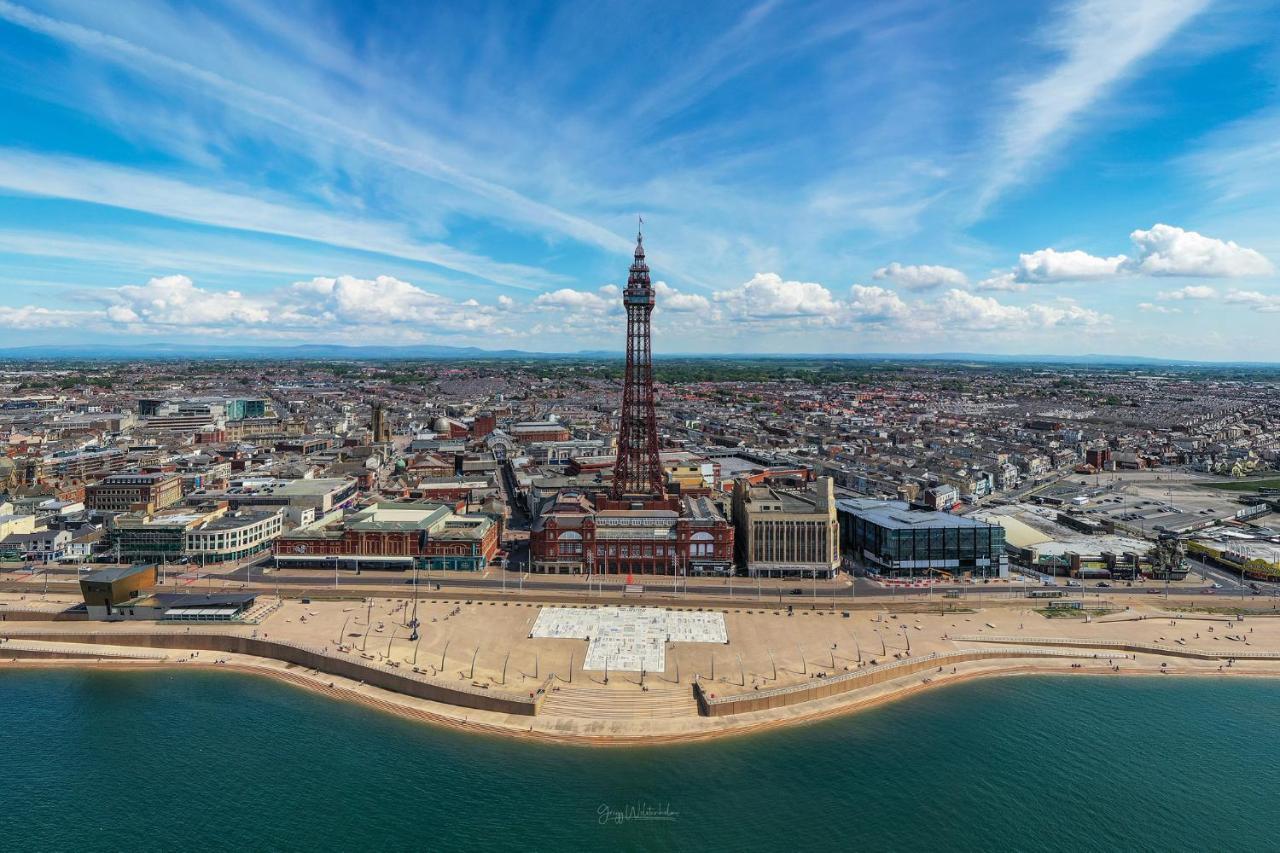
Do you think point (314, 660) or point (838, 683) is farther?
point (314, 660)

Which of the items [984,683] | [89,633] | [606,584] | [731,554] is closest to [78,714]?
[89,633]

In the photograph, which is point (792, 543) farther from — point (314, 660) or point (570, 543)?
point (314, 660)

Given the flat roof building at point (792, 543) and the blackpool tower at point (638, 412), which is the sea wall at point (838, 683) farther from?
the blackpool tower at point (638, 412)

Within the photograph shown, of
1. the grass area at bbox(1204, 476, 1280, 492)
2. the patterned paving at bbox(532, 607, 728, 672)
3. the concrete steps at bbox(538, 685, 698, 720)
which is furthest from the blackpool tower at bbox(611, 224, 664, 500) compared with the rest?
the grass area at bbox(1204, 476, 1280, 492)

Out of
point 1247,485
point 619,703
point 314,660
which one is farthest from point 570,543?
point 1247,485

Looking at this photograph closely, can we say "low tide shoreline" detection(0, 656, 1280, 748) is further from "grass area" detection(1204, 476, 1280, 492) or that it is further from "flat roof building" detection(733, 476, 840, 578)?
"grass area" detection(1204, 476, 1280, 492)

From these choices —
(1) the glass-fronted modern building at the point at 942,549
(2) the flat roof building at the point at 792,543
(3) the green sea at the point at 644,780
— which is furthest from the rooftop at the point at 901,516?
(3) the green sea at the point at 644,780
